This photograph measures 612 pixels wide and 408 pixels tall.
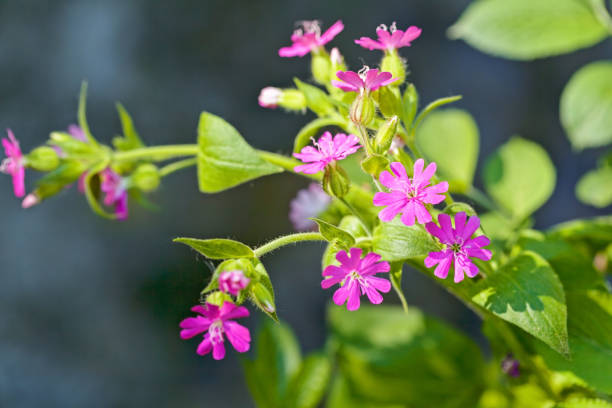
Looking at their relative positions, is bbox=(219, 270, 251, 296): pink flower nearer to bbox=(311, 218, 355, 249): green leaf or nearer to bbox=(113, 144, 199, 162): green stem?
bbox=(311, 218, 355, 249): green leaf

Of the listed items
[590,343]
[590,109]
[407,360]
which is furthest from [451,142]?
[590,343]

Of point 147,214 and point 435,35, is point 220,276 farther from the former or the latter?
point 435,35

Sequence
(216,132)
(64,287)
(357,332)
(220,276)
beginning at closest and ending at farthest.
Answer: (220,276) < (216,132) < (357,332) < (64,287)

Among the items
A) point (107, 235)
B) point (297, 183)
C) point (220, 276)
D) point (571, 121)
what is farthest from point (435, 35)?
point (220, 276)

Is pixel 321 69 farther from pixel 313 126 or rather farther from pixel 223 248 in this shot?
pixel 223 248

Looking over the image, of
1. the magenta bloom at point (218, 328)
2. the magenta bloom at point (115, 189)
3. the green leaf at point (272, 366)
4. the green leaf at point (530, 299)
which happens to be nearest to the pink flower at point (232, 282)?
the magenta bloom at point (218, 328)

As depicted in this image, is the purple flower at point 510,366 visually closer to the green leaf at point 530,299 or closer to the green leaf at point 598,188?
the green leaf at point 530,299

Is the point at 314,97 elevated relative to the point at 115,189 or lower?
elevated

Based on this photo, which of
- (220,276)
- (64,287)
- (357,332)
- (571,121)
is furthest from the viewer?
(64,287)
